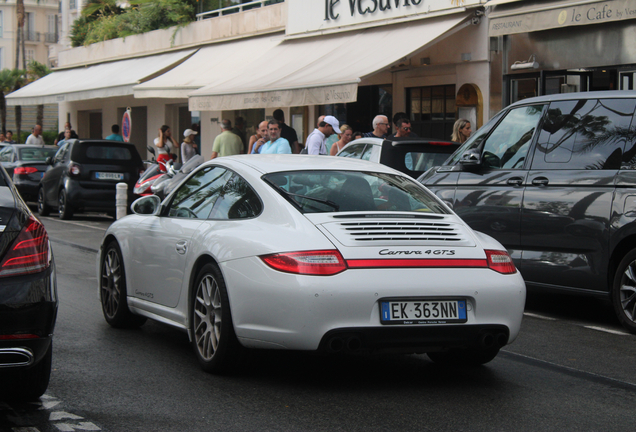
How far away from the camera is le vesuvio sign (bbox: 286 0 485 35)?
18.2 metres

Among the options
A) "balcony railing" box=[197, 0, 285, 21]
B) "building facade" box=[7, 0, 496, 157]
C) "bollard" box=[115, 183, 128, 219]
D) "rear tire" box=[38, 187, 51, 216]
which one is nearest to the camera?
"bollard" box=[115, 183, 128, 219]

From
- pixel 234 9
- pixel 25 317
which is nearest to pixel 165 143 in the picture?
pixel 234 9

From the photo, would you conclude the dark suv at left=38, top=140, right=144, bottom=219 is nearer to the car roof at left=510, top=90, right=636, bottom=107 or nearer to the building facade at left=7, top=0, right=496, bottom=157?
the building facade at left=7, top=0, right=496, bottom=157

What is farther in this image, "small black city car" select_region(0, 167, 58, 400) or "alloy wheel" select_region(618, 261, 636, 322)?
"alloy wheel" select_region(618, 261, 636, 322)

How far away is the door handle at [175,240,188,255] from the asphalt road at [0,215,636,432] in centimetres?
72

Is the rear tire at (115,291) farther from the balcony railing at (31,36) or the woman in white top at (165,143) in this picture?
the balcony railing at (31,36)

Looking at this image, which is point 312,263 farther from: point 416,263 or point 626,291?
point 626,291

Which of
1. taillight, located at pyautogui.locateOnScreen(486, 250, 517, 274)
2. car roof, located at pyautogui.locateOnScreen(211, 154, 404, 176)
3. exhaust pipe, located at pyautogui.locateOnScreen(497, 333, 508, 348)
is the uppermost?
car roof, located at pyautogui.locateOnScreen(211, 154, 404, 176)

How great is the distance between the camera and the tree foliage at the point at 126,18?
29453mm

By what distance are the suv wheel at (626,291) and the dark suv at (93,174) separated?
13692 millimetres

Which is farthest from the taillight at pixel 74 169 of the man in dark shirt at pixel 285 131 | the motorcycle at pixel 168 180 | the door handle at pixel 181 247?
the door handle at pixel 181 247

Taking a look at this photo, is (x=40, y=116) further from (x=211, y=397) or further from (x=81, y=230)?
(x=211, y=397)

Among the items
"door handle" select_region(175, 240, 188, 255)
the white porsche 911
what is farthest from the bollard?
"door handle" select_region(175, 240, 188, 255)

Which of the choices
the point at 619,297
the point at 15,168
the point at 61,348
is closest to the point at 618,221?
the point at 619,297
